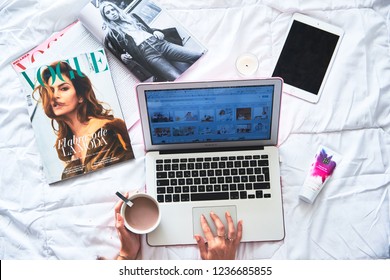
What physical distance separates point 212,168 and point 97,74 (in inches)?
13.2

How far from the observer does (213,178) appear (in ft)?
3.45

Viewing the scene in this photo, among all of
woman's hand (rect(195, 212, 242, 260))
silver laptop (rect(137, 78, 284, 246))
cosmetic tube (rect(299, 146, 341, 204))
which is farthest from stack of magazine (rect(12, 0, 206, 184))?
cosmetic tube (rect(299, 146, 341, 204))

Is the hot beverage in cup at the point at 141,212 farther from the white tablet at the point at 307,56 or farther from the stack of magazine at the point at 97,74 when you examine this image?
the white tablet at the point at 307,56

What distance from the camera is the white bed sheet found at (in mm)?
1040

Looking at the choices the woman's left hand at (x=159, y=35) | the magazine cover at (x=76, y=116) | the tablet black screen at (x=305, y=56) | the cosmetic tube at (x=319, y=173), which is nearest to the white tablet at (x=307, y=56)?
the tablet black screen at (x=305, y=56)

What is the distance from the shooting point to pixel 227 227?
1.04 meters

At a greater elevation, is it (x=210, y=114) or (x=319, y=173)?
(x=210, y=114)

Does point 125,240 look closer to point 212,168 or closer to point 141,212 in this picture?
point 141,212

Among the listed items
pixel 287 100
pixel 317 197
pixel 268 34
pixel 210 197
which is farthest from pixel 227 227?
pixel 268 34

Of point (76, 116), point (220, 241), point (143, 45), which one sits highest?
point (143, 45)

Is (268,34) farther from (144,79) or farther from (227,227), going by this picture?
(227,227)

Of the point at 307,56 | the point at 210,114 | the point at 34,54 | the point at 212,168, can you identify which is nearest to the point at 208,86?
the point at 210,114
